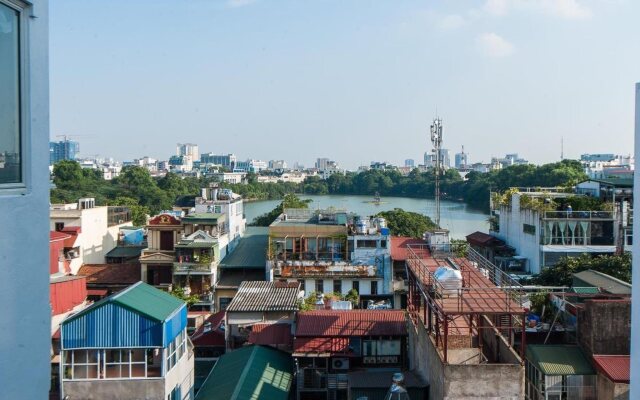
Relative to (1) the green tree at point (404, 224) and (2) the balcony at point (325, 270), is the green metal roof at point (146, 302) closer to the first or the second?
(2) the balcony at point (325, 270)

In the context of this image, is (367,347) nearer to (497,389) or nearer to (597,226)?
(497,389)

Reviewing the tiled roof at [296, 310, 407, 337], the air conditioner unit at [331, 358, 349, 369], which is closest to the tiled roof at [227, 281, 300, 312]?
the tiled roof at [296, 310, 407, 337]

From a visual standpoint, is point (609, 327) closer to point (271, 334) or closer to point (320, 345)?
point (320, 345)

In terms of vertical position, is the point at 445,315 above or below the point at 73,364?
above

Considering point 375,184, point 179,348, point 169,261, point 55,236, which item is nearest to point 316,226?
point 169,261

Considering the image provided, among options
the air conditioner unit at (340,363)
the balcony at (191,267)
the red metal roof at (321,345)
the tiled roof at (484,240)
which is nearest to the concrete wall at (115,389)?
the red metal roof at (321,345)
